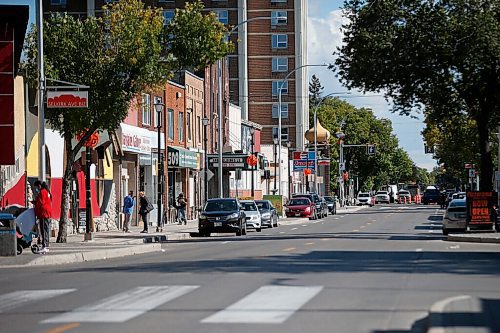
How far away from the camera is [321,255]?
88.1 ft

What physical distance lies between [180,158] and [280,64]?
5321cm

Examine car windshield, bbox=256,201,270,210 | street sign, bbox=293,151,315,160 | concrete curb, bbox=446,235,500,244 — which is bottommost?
concrete curb, bbox=446,235,500,244

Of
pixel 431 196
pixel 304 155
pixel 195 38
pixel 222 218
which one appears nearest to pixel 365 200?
pixel 431 196

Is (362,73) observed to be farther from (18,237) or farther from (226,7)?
(226,7)

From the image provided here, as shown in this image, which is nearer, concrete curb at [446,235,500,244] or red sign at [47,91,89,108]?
red sign at [47,91,89,108]

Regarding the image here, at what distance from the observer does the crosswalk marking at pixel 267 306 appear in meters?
13.2

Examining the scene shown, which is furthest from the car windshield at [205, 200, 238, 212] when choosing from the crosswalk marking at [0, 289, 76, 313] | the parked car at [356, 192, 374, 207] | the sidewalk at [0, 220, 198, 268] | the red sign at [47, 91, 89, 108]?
the parked car at [356, 192, 374, 207]

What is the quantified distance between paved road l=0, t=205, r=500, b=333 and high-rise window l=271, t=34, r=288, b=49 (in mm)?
83385

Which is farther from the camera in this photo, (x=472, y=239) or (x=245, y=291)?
(x=472, y=239)

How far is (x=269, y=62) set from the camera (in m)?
111

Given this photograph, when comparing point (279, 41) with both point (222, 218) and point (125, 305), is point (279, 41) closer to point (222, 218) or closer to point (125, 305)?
point (222, 218)

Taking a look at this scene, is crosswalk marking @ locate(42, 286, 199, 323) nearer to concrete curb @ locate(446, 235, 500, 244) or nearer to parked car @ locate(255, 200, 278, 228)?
concrete curb @ locate(446, 235, 500, 244)

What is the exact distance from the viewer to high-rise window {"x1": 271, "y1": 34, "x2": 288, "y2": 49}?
110000 mm

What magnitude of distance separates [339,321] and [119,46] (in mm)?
22943
